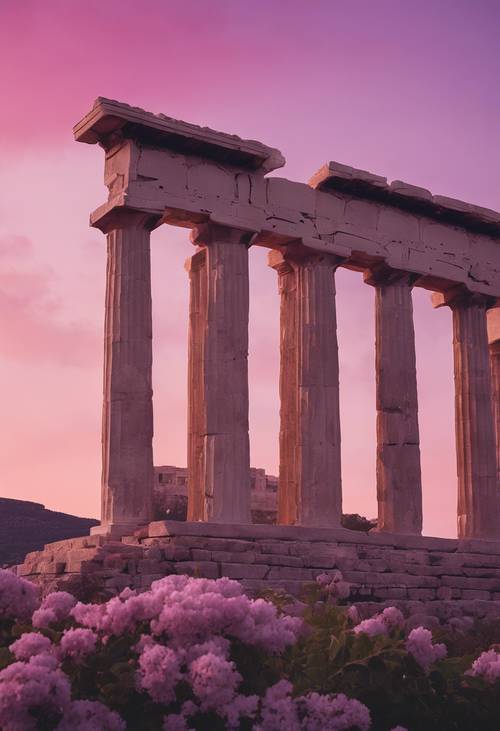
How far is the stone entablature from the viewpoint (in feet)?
80.8

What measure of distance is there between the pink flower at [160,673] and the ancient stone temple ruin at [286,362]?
14.3m

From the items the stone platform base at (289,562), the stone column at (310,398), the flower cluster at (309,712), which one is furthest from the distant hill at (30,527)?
the flower cluster at (309,712)

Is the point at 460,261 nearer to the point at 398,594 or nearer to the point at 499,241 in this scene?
the point at 499,241

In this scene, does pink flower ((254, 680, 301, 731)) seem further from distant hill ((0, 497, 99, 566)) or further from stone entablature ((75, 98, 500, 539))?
distant hill ((0, 497, 99, 566))

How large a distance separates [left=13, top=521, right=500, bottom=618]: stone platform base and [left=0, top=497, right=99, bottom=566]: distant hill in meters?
21.9

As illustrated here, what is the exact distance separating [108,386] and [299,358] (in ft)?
17.3

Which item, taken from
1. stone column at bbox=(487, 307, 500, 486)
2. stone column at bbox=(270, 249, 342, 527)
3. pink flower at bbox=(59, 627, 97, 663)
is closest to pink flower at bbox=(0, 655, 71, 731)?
pink flower at bbox=(59, 627, 97, 663)

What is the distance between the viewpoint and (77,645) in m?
7.21

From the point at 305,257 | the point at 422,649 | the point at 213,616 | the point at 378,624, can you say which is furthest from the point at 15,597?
the point at 305,257

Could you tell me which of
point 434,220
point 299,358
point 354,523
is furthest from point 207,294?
point 354,523

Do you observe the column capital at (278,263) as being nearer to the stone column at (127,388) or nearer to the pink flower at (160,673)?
the stone column at (127,388)

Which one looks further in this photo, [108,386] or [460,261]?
[460,261]

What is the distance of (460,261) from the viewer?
101 ft

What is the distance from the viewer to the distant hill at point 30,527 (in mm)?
46719
